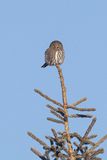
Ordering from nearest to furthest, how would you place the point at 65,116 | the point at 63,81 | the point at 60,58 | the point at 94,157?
the point at 94,157 < the point at 65,116 < the point at 63,81 < the point at 60,58

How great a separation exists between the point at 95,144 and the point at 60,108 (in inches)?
27.3

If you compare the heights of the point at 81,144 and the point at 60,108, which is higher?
the point at 60,108

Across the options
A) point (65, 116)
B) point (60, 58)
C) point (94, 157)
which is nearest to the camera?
point (94, 157)

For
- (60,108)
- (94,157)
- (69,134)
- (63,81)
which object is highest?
(63,81)

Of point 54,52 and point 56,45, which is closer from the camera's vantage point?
point 56,45

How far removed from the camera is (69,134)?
19.7 ft

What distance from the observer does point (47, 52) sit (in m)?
12.0

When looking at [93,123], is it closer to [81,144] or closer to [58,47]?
[81,144]

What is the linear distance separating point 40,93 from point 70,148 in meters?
0.92

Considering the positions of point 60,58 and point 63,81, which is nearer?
point 63,81

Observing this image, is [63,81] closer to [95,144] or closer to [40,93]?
[40,93]

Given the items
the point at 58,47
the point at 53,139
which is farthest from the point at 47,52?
the point at 53,139

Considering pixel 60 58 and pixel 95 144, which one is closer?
pixel 95 144

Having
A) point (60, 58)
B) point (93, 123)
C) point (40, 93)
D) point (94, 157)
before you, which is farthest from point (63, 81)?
point (60, 58)
